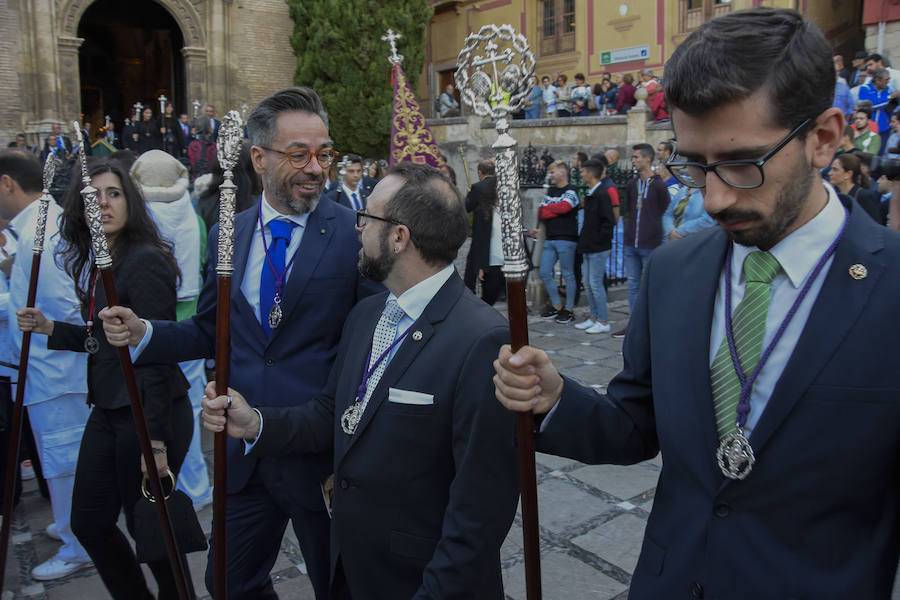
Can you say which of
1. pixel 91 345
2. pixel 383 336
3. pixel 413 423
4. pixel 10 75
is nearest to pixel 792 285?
pixel 413 423

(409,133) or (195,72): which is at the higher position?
(195,72)

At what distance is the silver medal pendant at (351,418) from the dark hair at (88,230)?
1316 millimetres

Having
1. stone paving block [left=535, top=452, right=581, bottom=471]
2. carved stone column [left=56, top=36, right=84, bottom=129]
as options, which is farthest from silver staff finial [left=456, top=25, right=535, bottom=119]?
carved stone column [left=56, top=36, right=84, bottom=129]

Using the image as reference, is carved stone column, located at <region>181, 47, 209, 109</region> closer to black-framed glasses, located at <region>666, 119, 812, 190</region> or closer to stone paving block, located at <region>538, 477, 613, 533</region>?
stone paving block, located at <region>538, 477, 613, 533</region>

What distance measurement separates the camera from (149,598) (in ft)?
9.97

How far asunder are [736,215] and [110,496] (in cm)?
258

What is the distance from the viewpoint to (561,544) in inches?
148

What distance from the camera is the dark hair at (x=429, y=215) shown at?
7.47 ft

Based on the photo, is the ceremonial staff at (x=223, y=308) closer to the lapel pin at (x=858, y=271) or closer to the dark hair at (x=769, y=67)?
the dark hair at (x=769, y=67)

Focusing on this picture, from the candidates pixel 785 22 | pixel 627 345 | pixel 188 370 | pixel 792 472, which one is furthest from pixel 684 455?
pixel 188 370

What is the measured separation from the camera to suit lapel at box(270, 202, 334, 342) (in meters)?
2.57

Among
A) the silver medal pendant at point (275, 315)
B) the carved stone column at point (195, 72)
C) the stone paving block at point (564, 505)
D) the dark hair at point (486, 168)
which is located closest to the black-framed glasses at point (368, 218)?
the silver medal pendant at point (275, 315)

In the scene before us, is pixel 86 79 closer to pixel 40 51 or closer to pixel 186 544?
pixel 40 51

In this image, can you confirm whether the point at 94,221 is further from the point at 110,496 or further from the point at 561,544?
the point at 561,544
